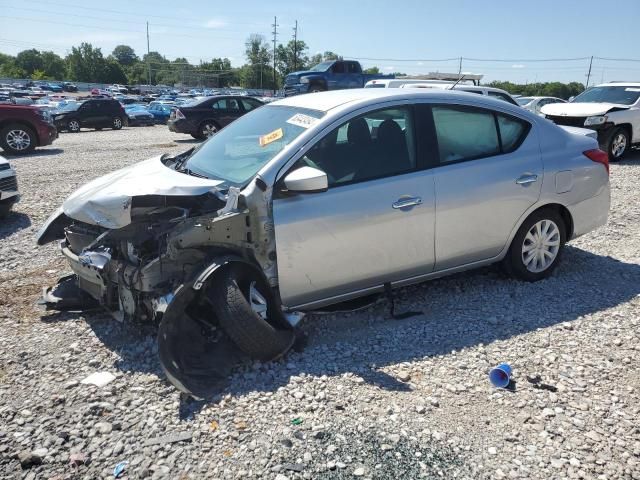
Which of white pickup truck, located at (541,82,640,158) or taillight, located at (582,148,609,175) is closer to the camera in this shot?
taillight, located at (582,148,609,175)

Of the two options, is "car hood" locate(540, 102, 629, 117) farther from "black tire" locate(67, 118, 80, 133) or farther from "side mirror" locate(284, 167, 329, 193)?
"black tire" locate(67, 118, 80, 133)

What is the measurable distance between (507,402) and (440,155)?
191cm

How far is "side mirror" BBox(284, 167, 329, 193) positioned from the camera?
133 inches

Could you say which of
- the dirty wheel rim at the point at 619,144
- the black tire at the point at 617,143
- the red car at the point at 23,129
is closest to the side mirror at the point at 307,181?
the black tire at the point at 617,143

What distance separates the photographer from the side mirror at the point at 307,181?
133 inches

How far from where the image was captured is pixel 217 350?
3.51 meters

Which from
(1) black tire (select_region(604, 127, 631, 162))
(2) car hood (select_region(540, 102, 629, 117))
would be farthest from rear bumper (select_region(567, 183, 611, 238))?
→ (1) black tire (select_region(604, 127, 631, 162))

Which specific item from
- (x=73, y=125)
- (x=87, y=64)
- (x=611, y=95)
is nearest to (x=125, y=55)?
(x=87, y=64)

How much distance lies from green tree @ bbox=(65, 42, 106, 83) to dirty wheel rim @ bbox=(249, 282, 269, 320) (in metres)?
123

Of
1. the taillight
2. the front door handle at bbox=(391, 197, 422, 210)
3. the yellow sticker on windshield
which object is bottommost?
the front door handle at bbox=(391, 197, 422, 210)

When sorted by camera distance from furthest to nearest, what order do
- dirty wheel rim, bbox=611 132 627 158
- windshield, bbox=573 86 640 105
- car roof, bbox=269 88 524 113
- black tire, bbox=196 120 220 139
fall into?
black tire, bbox=196 120 220 139 → windshield, bbox=573 86 640 105 → dirty wheel rim, bbox=611 132 627 158 → car roof, bbox=269 88 524 113

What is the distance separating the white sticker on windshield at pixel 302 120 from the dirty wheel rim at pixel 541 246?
7.14 feet

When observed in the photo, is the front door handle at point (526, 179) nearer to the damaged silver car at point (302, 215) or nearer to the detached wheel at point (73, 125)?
the damaged silver car at point (302, 215)

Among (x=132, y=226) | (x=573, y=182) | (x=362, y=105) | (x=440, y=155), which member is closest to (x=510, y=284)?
(x=573, y=182)
